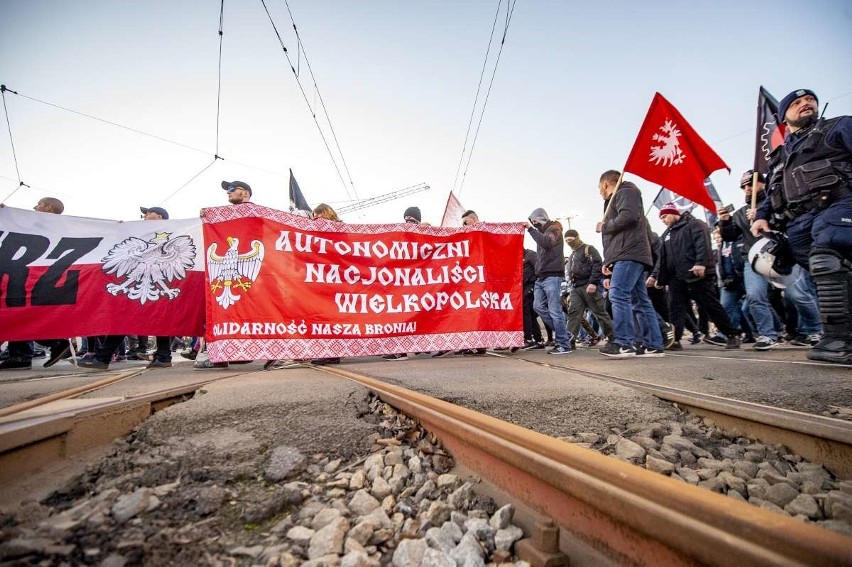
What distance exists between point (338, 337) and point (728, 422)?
12.9 ft

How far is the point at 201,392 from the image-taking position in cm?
245

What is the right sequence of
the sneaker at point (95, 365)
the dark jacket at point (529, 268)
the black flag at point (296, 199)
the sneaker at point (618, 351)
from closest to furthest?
the sneaker at point (618, 351), the sneaker at point (95, 365), the dark jacket at point (529, 268), the black flag at point (296, 199)

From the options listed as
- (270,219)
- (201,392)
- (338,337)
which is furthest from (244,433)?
(270,219)

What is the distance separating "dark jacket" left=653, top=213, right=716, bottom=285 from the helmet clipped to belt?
793 mm

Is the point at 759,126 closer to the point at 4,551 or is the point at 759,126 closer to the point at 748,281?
the point at 748,281

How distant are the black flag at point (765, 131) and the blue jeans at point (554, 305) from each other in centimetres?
339

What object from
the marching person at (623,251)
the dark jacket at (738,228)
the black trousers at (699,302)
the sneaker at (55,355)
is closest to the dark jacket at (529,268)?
the black trousers at (699,302)

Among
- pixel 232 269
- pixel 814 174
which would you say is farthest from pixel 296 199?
pixel 814 174

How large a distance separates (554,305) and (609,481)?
5.11 meters

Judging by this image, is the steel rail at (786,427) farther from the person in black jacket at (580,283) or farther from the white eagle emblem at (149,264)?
the white eagle emblem at (149,264)

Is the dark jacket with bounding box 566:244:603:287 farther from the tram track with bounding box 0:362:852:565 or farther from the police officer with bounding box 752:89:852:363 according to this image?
the tram track with bounding box 0:362:852:565

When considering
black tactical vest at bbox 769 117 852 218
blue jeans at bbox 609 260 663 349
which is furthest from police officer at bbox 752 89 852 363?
blue jeans at bbox 609 260 663 349

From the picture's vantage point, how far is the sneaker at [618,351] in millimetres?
4461

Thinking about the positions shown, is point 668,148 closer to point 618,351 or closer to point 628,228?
point 628,228
